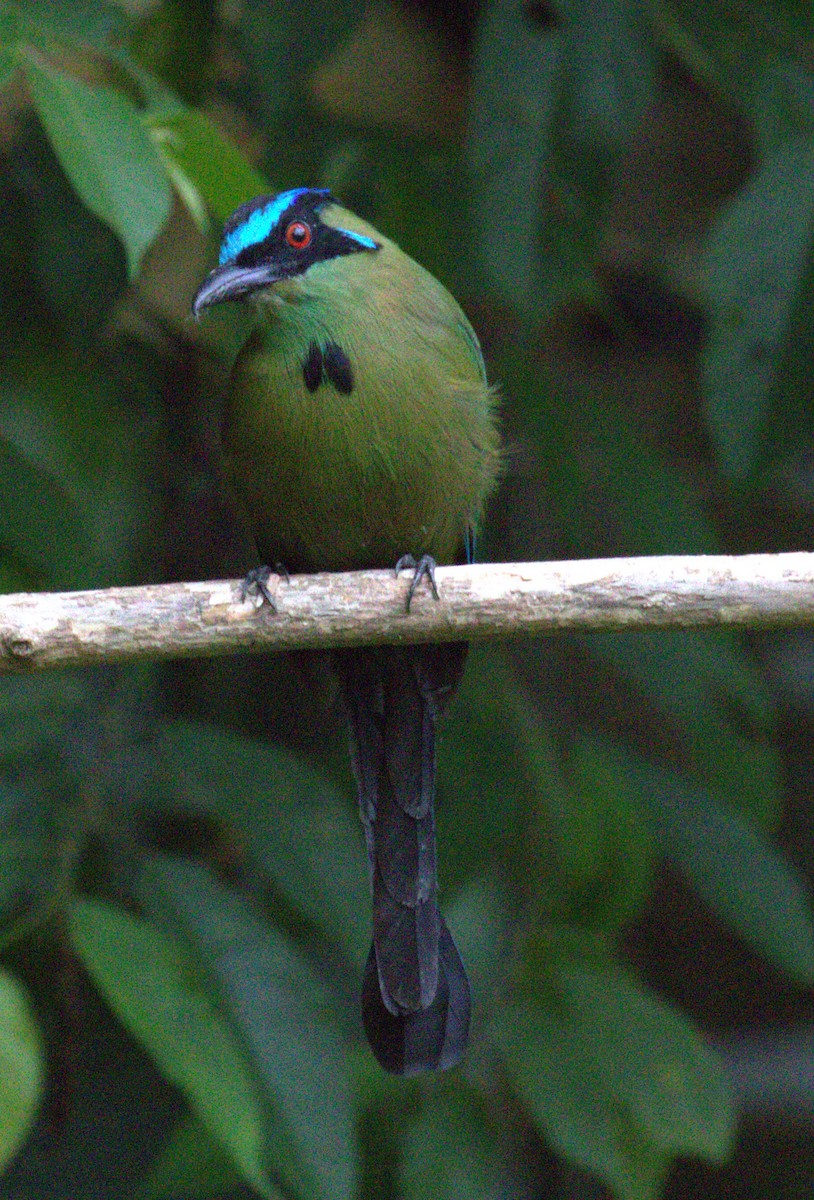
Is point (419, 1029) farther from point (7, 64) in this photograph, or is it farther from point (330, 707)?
point (7, 64)

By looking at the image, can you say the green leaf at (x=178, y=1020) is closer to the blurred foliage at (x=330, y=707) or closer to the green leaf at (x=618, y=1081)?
the blurred foliage at (x=330, y=707)

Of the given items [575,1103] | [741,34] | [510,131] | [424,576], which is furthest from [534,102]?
[575,1103]

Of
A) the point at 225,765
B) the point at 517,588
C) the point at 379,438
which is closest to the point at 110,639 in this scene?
the point at 517,588

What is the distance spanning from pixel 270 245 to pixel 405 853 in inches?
39.3

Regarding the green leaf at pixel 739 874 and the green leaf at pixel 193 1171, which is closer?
the green leaf at pixel 193 1171

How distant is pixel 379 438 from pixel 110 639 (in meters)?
0.70

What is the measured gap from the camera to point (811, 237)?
9.57ft

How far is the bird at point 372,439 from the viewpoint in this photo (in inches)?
102

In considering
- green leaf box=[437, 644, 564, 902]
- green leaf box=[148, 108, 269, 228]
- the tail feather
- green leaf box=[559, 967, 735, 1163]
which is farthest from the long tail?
green leaf box=[148, 108, 269, 228]

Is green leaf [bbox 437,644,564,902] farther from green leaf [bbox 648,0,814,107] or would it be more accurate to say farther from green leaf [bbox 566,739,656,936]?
green leaf [bbox 648,0,814,107]

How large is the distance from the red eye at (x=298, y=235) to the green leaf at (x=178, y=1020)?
3.52 feet

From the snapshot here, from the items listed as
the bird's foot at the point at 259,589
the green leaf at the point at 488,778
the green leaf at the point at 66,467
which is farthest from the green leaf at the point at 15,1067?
the green leaf at the point at 488,778

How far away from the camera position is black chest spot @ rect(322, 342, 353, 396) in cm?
258

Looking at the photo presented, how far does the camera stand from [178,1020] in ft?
8.00
